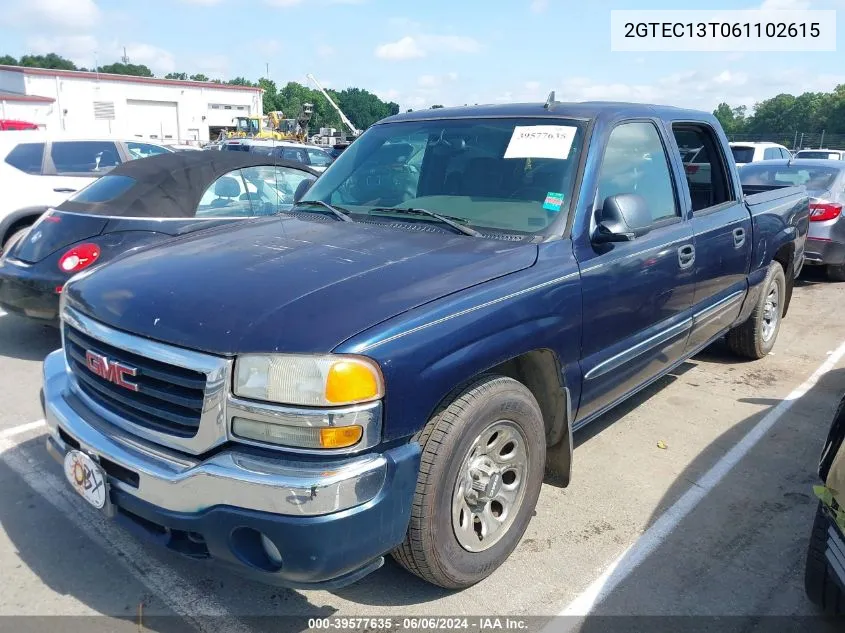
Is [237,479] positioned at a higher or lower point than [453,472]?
higher

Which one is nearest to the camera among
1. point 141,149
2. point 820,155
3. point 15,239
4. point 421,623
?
point 421,623

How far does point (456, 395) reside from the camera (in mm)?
2506

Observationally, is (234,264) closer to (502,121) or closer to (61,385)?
(61,385)

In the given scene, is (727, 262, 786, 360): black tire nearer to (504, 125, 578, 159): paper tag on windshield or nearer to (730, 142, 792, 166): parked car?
(504, 125, 578, 159): paper tag on windshield

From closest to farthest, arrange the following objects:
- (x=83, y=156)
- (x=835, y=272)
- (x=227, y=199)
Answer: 1. (x=227, y=199)
2. (x=83, y=156)
3. (x=835, y=272)

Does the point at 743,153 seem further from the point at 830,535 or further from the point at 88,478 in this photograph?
the point at 88,478

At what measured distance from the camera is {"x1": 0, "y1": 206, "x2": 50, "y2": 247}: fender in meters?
7.63

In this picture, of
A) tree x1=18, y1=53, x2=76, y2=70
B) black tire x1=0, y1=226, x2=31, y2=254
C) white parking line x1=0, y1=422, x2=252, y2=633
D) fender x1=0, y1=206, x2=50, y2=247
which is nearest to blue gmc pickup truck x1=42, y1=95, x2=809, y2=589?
white parking line x1=0, y1=422, x2=252, y2=633

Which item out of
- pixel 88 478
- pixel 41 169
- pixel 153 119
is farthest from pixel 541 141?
pixel 153 119

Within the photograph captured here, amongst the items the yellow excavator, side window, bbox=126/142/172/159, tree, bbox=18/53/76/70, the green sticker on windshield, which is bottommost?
the green sticker on windshield

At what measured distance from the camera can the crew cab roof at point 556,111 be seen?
140 inches

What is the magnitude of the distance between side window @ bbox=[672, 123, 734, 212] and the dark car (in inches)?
134

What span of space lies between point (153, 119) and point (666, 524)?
58034mm

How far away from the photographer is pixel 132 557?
9.90ft
